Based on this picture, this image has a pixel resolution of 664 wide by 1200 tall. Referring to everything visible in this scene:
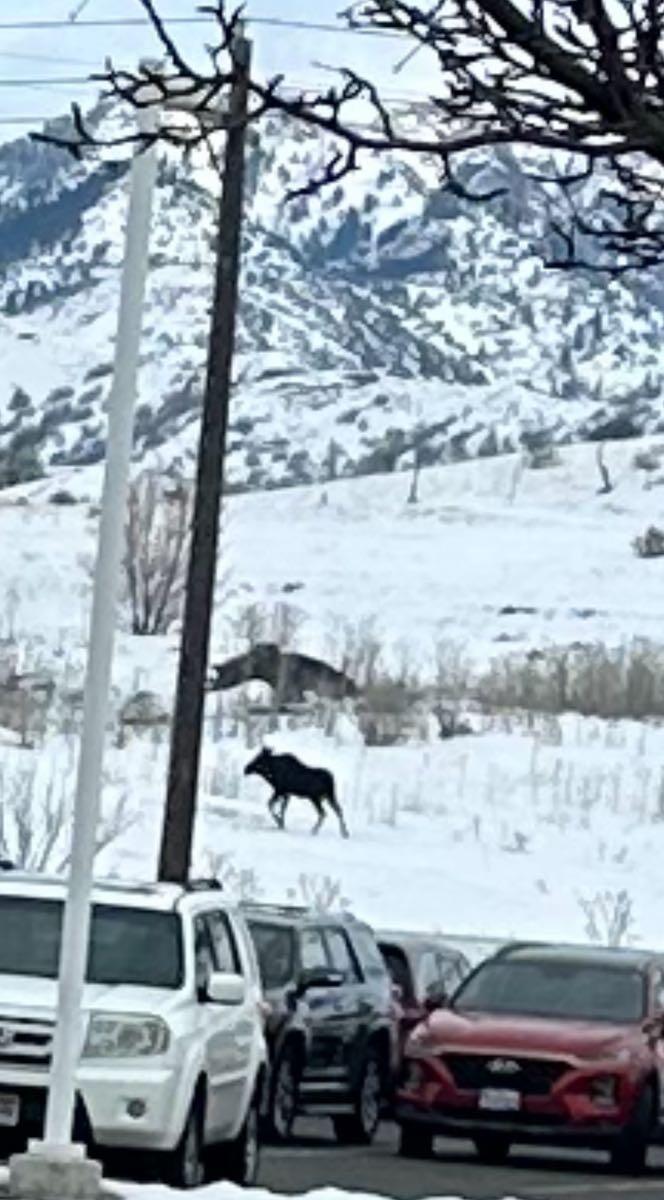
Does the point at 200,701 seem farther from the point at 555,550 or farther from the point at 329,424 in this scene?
the point at 329,424

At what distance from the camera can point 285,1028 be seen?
2475cm

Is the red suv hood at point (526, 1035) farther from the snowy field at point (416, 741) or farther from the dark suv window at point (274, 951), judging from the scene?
the snowy field at point (416, 741)

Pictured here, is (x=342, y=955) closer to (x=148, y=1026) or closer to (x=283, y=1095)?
(x=283, y=1095)

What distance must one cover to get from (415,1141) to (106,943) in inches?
239

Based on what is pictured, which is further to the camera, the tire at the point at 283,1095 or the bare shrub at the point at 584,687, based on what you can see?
the bare shrub at the point at 584,687

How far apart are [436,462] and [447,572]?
135ft

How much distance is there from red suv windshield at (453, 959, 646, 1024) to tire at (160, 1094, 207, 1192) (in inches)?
273

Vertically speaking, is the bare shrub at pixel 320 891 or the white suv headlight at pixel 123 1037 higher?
the bare shrub at pixel 320 891

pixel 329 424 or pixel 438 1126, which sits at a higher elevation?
pixel 329 424

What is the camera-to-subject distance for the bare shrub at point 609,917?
169 ft

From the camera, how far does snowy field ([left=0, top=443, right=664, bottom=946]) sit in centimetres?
5541

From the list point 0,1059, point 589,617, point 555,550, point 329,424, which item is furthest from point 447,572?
point 0,1059

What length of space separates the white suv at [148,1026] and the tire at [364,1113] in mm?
5353

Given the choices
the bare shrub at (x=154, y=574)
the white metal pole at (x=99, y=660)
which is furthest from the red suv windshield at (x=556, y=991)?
the bare shrub at (x=154, y=574)
